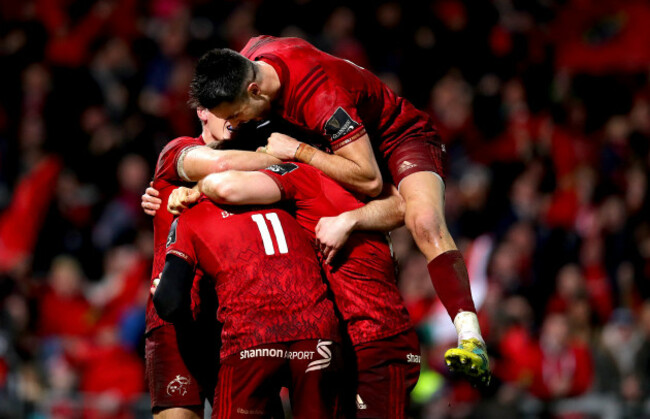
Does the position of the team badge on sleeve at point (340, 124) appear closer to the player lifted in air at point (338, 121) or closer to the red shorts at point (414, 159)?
the player lifted in air at point (338, 121)

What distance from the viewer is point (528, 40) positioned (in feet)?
47.3

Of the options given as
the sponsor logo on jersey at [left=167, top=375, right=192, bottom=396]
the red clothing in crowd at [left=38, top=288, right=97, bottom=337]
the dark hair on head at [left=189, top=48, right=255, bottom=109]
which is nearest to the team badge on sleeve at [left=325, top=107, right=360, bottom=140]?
the dark hair on head at [left=189, top=48, right=255, bottom=109]

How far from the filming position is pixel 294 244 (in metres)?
5.01

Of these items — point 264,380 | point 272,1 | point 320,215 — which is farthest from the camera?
point 272,1

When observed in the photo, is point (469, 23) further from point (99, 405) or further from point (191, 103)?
point (191, 103)

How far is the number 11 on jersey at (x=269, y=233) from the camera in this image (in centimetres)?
493

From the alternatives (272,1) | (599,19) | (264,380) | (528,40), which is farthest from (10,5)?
(264,380)

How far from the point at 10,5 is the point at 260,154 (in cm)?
776

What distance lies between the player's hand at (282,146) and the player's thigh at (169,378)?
106 cm

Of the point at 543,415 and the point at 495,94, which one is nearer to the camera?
the point at 543,415

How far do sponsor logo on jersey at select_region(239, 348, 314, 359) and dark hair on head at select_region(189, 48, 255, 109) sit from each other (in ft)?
4.05

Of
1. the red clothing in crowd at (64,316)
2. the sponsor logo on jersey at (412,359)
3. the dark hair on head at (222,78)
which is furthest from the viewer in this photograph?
the red clothing in crowd at (64,316)

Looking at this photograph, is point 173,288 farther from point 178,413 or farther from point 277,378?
point 178,413

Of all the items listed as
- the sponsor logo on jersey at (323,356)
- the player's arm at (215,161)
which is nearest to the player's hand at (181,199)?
the player's arm at (215,161)
